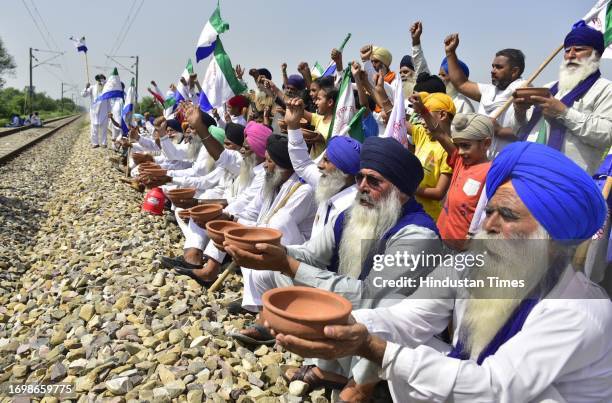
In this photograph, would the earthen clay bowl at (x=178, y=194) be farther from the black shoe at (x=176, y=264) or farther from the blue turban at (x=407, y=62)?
the blue turban at (x=407, y=62)

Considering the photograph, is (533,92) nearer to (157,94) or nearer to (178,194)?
(178,194)

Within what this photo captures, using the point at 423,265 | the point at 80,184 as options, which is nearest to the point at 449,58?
the point at 423,265

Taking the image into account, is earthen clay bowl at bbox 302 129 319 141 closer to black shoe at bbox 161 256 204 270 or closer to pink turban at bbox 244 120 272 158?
pink turban at bbox 244 120 272 158

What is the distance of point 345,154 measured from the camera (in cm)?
339

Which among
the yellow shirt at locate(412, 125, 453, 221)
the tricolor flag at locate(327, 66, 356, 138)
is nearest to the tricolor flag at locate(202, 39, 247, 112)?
the tricolor flag at locate(327, 66, 356, 138)

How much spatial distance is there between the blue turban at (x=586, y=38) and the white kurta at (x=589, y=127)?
28cm

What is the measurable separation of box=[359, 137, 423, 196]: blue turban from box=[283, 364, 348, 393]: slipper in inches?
46.6

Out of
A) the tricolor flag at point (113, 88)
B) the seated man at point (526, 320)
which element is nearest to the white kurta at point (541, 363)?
the seated man at point (526, 320)

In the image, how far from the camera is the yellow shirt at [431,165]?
3.72 metres

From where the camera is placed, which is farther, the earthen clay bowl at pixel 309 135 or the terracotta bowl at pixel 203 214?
the earthen clay bowl at pixel 309 135

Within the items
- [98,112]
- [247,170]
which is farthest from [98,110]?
[247,170]

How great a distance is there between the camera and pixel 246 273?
11.5 feet

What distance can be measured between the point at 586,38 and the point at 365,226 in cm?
227

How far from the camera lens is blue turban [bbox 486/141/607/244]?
5.35ft
